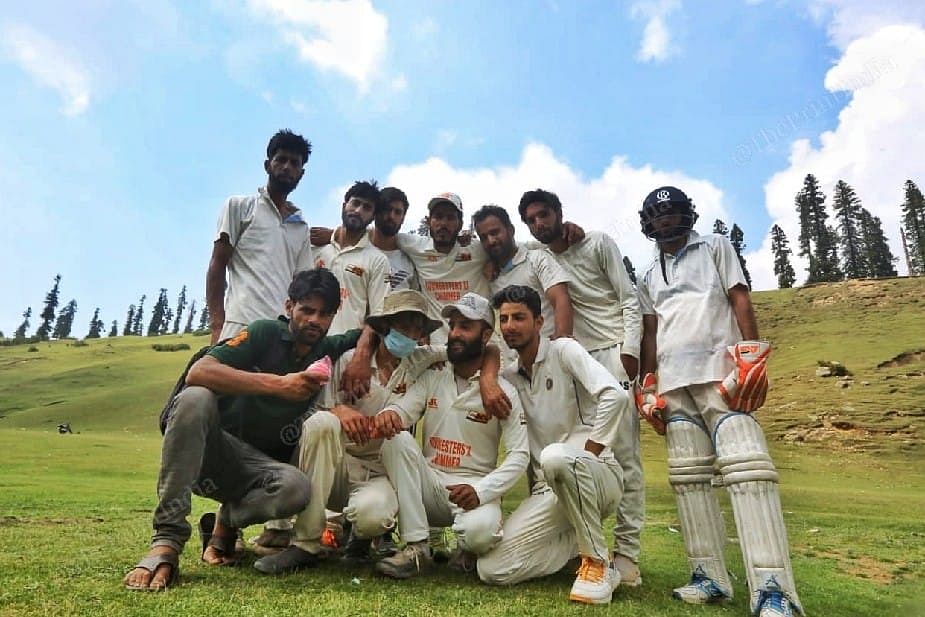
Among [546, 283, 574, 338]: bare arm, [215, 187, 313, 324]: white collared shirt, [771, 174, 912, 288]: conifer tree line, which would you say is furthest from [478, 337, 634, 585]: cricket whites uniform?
[771, 174, 912, 288]: conifer tree line

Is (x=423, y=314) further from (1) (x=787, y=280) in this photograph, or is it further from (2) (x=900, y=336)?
(1) (x=787, y=280)

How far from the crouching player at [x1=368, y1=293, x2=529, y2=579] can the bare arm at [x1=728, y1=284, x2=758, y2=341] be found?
174 cm

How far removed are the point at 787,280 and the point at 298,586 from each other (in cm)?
8284

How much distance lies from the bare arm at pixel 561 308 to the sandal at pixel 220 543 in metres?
3.06

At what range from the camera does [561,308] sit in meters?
5.29

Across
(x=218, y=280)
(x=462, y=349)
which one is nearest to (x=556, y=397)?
(x=462, y=349)

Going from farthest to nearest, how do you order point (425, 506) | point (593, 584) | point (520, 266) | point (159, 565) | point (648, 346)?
point (520, 266) → point (648, 346) → point (425, 506) → point (593, 584) → point (159, 565)

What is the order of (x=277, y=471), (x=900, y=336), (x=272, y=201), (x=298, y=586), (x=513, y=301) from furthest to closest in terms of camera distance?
(x=900, y=336) → (x=272, y=201) → (x=513, y=301) → (x=277, y=471) → (x=298, y=586)

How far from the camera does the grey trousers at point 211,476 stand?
3645 millimetres

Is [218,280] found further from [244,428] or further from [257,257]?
[244,428]

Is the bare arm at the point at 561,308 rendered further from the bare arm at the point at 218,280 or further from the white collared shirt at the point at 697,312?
the bare arm at the point at 218,280

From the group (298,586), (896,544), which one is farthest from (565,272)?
(896,544)

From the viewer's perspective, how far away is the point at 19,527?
570cm

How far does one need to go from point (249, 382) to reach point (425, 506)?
5.05 ft
